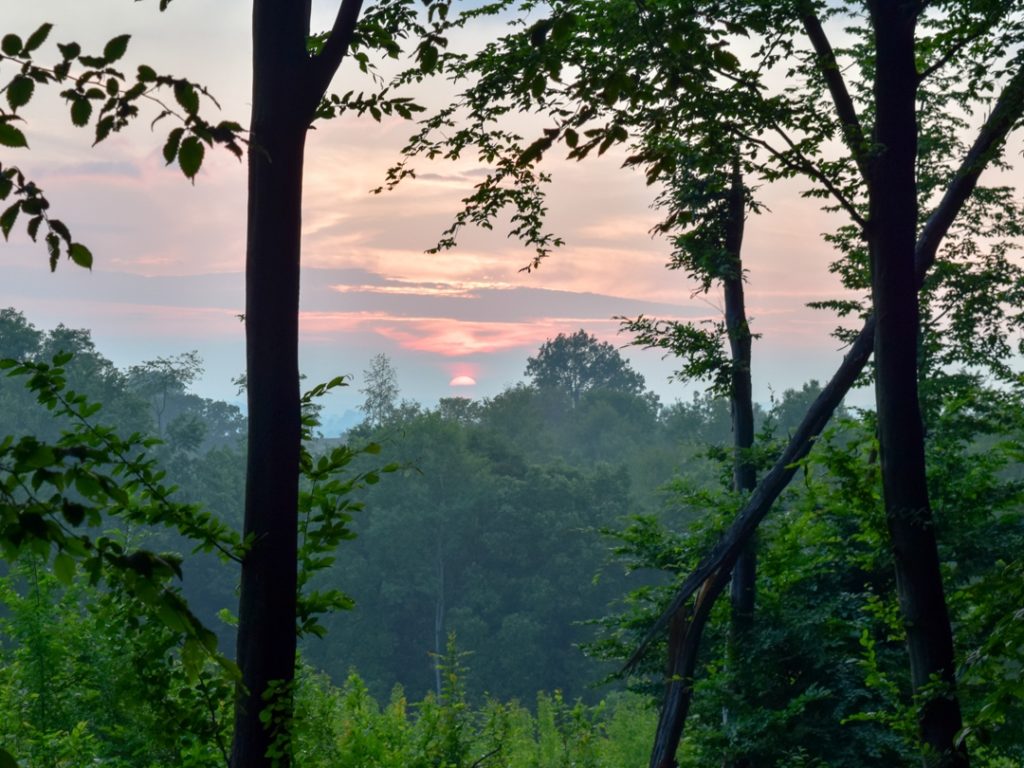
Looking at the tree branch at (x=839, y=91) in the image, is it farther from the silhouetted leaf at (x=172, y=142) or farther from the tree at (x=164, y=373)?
the tree at (x=164, y=373)

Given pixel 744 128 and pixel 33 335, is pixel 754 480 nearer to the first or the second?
pixel 744 128

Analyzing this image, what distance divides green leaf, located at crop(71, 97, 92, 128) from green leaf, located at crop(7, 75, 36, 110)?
0.34 ft

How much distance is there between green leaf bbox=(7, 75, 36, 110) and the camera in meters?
2.54

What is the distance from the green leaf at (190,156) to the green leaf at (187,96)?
7 cm

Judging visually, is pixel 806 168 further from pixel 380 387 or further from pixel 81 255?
pixel 380 387

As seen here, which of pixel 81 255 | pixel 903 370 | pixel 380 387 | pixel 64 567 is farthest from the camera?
pixel 380 387

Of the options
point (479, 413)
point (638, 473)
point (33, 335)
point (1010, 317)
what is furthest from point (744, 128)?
point (479, 413)

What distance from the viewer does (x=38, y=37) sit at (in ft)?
8.04

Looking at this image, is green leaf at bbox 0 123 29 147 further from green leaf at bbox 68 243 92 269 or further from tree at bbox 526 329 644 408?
tree at bbox 526 329 644 408

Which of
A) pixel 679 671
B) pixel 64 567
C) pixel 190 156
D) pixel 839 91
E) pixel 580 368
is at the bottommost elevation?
→ pixel 679 671

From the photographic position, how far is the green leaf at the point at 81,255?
8.50 feet

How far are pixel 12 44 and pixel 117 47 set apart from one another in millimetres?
274

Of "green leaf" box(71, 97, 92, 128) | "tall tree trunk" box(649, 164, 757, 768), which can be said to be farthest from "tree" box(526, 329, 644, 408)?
"green leaf" box(71, 97, 92, 128)

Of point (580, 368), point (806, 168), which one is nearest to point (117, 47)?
point (806, 168)
